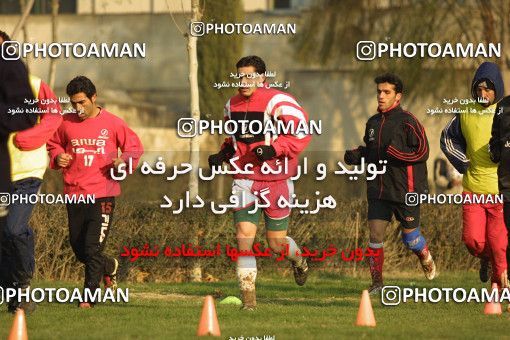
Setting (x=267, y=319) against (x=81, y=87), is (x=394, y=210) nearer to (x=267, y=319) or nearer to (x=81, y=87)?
(x=267, y=319)

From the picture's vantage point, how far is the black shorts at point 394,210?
14312 millimetres

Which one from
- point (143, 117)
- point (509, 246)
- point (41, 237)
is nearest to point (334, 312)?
point (509, 246)

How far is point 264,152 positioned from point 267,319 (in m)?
1.50

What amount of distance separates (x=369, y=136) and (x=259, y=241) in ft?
12.3

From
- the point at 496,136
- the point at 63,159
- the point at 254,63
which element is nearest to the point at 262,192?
the point at 254,63

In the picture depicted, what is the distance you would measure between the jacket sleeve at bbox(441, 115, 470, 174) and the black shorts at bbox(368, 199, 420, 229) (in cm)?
75

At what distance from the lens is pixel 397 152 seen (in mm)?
14055

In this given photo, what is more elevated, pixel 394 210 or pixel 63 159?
pixel 63 159

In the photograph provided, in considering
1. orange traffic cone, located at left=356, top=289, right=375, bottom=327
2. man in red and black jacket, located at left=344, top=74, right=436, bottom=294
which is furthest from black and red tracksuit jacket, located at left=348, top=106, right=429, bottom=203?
orange traffic cone, located at left=356, top=289, right=375, bottom=327

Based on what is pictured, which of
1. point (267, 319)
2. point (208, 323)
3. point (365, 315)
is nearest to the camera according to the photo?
point (208, 323)

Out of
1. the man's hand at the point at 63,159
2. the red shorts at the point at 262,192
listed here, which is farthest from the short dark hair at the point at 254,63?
the man's hand at the point at 63,159

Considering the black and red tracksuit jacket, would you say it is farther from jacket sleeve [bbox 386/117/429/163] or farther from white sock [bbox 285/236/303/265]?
white sock [bbox 285/236/303/265]

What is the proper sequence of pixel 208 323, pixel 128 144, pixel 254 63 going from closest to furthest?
pixel 208 323 → pixel 254 63 → pixel 128 144

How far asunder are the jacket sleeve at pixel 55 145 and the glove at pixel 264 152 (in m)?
2.12
